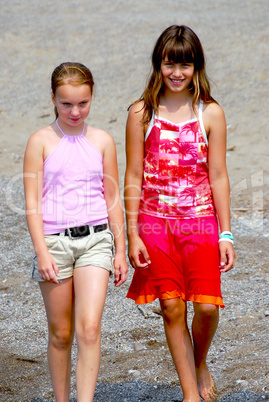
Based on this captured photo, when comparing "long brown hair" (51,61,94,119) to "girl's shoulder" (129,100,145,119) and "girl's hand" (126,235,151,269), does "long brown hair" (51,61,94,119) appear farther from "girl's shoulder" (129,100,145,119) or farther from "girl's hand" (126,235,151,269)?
"girl's hand" (126,235,151,269)

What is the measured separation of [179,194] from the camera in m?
3.12

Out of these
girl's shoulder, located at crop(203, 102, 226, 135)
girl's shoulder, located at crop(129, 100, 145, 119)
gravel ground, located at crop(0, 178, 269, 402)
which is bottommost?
gravel ground, located at crop(0, 178, 269, 402)

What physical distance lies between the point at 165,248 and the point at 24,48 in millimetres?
12924

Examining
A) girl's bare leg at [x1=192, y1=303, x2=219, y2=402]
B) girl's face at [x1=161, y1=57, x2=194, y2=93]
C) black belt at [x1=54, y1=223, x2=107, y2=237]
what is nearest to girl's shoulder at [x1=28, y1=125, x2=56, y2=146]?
black belt at [x1=54, y1=223, x2=107, y2=237]

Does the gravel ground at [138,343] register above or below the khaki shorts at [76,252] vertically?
below

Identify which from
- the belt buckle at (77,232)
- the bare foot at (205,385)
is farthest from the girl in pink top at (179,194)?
the belt buckle at (77,232)

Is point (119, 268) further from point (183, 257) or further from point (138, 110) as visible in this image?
point (138, 110)

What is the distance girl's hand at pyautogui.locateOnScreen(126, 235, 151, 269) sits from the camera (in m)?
3.14

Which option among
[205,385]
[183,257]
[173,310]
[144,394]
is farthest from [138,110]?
[144,394]

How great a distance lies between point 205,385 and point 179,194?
1201 mm

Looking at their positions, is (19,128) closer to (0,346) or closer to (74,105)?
(0,346)

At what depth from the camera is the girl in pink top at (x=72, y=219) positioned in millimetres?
2834

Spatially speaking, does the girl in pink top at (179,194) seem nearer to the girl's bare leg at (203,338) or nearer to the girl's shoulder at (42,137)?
the girl's bare leg at (203,338)

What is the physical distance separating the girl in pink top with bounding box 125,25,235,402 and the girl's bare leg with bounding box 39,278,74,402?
438 millimetres
